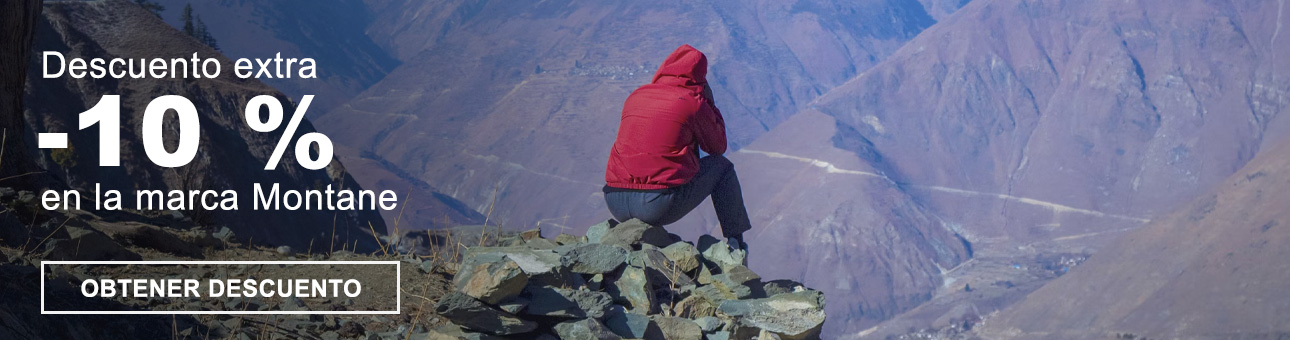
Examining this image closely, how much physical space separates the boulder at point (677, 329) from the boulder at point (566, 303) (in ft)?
0.96

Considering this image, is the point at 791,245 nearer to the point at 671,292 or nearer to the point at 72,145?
the point at 72,145

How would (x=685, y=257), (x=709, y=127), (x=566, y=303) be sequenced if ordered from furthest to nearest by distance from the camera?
(x=685, y=257)
(x=709, y=127)
(x=566, y=303)

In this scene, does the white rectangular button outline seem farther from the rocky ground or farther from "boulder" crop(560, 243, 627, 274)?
"boulder" crop(560, 243, 627, 274)

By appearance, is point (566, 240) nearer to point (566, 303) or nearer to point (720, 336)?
point (720, 336)

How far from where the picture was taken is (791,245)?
132000 mm

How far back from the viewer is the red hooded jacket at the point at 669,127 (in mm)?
6484

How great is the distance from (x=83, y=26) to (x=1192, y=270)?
101 metres

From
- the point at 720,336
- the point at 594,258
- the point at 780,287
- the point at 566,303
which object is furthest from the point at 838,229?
the point at 566,303

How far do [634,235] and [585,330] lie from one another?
1.74 meters

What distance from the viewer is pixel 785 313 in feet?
19.7

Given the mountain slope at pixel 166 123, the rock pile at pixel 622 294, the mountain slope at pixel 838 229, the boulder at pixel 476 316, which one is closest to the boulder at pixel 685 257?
the rock pile at pixel 622 294

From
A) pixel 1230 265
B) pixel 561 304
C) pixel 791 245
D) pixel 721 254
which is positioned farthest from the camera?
pixel 791 245

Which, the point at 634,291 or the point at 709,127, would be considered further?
the point at 709,127

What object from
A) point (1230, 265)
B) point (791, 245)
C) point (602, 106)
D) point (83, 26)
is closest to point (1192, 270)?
point (1230, 265)
